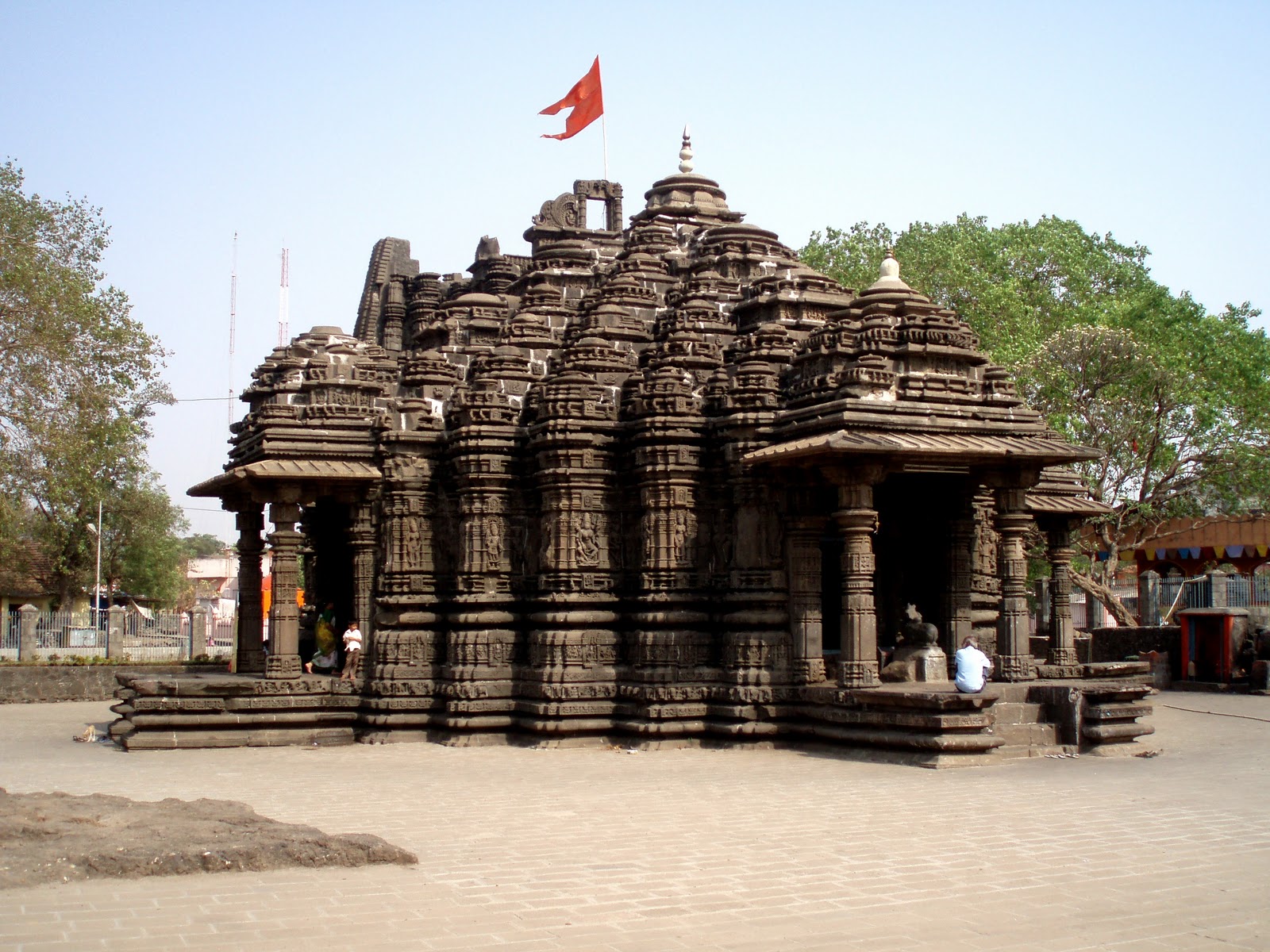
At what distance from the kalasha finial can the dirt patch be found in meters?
15.4

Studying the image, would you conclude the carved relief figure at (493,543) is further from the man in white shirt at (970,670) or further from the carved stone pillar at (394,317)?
the carved stone pillar at (394,317)

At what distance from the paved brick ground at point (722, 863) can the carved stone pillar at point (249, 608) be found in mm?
5471

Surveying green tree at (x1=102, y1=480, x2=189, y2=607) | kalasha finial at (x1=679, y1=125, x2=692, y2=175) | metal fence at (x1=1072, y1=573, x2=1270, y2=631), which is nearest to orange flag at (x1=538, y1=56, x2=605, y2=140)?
kalasha finial at (x1=679, y1=125, x2=692, y2=175)

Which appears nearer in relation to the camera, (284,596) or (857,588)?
(857,588)

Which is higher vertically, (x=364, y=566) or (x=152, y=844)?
(x=364, y=566)

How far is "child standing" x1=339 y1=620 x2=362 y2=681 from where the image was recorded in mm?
17344

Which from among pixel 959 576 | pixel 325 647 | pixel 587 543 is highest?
pixel 587 543

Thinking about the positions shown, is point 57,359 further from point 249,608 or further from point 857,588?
point 857,588

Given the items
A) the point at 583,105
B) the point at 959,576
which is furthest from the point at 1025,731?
the point at 583,105

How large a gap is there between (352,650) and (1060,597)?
9235mm

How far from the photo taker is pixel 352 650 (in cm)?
1736

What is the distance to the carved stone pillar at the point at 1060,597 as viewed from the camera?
1809 cm

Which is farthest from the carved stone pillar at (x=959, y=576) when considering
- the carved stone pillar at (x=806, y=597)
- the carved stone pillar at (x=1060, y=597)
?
the carved stone pillar at (x=806, y=597)

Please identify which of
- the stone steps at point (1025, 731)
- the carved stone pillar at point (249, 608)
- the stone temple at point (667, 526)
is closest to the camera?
the stone steps at point (1025, 731)
